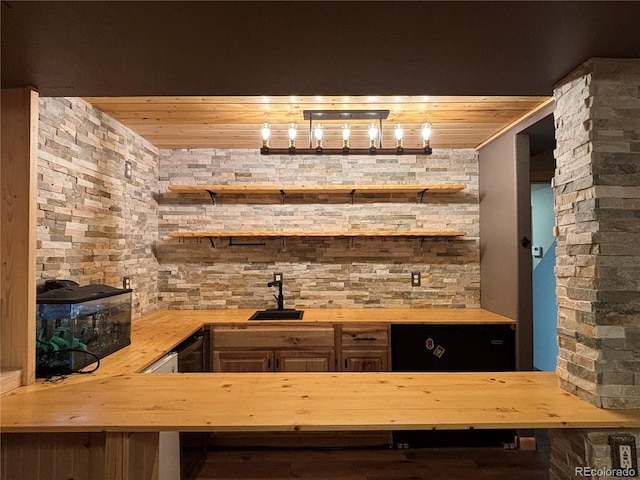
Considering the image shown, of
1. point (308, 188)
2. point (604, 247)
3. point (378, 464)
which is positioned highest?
point (308, 188)

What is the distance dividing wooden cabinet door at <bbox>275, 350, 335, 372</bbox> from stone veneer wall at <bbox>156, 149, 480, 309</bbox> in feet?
2.13

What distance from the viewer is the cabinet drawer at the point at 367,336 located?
2.80 meters

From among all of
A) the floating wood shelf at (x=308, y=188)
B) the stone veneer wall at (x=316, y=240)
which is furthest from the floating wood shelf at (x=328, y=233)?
the floating wood shelf at (x=308, y=188)

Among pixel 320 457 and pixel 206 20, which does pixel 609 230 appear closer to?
pixel 206 20

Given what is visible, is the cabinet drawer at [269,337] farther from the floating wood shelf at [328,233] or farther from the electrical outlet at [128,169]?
the electrical outlet at [128,169]

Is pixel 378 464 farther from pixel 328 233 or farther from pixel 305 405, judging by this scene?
pixel 328 233

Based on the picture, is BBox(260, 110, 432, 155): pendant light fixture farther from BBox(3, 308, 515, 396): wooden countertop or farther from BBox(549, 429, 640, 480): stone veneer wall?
BBox(549, 429, 640, 480): stone veneer wall

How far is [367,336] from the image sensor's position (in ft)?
9.18

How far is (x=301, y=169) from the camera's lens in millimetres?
3381

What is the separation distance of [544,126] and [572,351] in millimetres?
1627

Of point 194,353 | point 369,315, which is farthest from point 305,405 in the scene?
point 369,315

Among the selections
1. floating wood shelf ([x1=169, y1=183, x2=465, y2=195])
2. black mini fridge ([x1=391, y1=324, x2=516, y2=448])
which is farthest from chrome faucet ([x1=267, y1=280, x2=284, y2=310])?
black mini fridge ([x1=391, y1=324, x2=516, y2=448])

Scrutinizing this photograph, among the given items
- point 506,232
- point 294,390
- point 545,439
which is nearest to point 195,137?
point 294,390

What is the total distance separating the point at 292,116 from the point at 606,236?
1.91 meters
